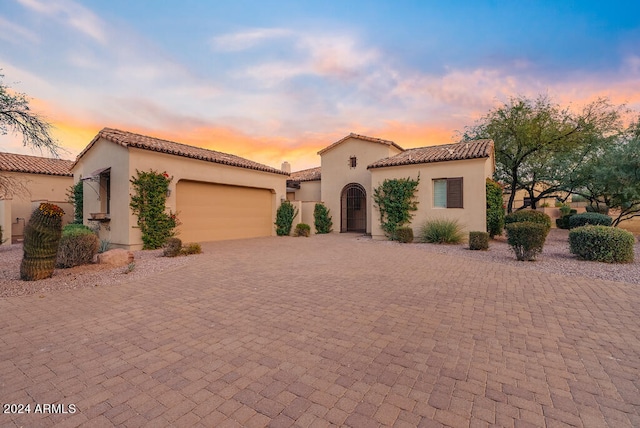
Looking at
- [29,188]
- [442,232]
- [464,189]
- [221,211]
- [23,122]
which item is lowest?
[442,232]

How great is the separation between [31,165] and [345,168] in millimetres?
20433

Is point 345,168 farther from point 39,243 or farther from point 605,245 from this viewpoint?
point 39,243

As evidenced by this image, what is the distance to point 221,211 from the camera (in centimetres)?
1498

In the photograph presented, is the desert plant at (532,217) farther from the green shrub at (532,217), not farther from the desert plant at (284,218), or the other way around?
the desert plant at (284,218)

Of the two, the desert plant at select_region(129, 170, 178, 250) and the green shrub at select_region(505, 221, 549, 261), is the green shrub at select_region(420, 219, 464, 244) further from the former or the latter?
the desert plant at select_region(129, 170, 178, 250)

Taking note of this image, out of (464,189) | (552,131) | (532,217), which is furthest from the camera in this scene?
(552,131)

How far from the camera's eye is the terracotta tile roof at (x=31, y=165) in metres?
16.6

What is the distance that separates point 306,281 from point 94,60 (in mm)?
10366

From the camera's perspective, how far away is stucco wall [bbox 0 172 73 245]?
49.4ft

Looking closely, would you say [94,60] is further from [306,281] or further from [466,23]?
[466,23]

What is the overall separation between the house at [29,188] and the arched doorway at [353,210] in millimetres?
17612

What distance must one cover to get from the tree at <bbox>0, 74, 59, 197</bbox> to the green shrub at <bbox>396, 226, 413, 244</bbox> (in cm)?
1383

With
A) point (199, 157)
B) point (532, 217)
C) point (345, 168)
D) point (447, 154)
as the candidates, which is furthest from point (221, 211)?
point (532, 217)

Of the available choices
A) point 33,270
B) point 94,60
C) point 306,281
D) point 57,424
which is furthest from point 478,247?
point 94,60
